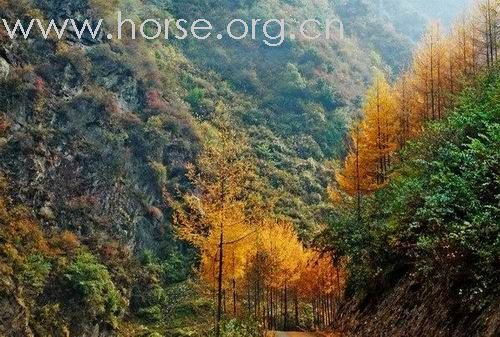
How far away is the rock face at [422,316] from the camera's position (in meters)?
5.39

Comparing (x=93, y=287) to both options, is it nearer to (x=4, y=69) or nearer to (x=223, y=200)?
(x=223, y=200)

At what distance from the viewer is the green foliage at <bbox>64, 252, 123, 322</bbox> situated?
24172 millimetres

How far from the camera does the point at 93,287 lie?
2431 centimetres

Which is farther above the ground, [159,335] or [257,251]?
[257,251]

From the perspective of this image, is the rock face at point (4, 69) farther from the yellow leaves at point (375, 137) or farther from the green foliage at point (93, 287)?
the yellow leaves at point (375, 137)

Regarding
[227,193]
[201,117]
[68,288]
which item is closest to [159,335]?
[68,288]

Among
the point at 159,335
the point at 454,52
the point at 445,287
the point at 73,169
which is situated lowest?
the point at 159,335

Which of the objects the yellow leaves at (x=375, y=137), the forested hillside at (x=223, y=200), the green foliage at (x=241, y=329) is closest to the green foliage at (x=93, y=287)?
the forested hillside at (x=223, y=200)

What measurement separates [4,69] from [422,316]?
31207 millimetres

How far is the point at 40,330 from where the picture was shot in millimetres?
20812

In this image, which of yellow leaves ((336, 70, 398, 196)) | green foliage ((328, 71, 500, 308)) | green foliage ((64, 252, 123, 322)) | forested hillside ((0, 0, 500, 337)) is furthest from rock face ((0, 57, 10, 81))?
green foliage ((328, 71, 500, 308))

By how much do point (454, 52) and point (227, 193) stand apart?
1830cm

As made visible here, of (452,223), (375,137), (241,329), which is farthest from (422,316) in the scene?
(375,137)

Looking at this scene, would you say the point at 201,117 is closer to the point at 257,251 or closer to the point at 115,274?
the point at 115,274
